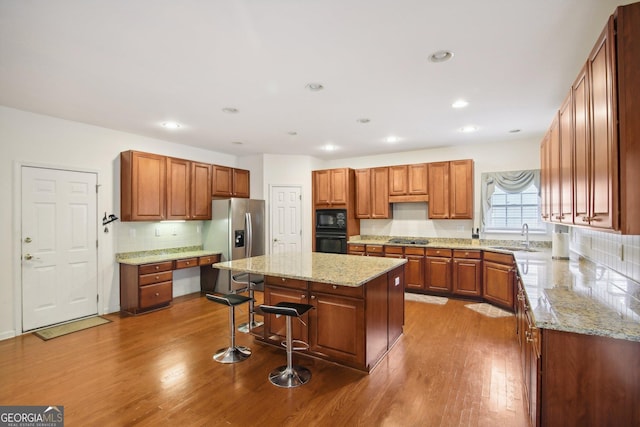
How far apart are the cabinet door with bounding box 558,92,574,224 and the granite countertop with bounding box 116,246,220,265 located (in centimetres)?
486

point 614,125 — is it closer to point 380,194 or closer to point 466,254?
point 466,254

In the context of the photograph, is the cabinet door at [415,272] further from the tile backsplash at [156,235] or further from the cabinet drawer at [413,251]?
the tile backsplash at [156,235]

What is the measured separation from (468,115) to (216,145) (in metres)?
4.12

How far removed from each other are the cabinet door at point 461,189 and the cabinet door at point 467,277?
2.74ft

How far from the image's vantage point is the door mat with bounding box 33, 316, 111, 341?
12.0 ft

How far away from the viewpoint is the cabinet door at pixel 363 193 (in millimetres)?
6223

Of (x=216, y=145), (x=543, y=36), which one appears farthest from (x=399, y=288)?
(x=216, y=145)

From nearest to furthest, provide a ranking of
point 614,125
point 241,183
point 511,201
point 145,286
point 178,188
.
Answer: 1. point 614,125
2. point 145,286
3. point 178,188
4. point 511,201
5. point 241,183

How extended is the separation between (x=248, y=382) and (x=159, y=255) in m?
3.21

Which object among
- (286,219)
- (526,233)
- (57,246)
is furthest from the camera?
(286,219)

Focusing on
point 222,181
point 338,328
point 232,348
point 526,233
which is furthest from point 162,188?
point 526,233

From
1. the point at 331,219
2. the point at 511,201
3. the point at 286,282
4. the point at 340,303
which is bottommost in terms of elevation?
A: the point at 340,303

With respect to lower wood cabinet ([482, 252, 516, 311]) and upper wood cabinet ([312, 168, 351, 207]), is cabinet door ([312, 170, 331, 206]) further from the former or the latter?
lower wood cabinet ([482, 252, 516, 311])

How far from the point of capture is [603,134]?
5.10ft
